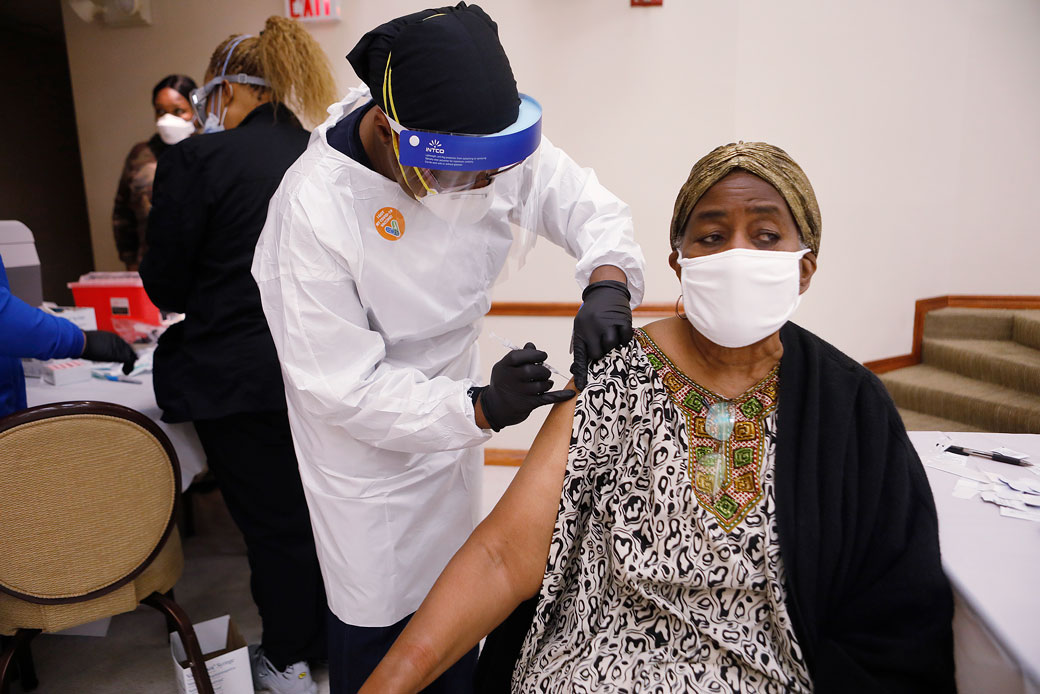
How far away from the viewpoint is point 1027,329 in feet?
10.7

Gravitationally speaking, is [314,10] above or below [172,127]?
above

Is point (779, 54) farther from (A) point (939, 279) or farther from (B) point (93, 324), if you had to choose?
(B) point (93, 324)

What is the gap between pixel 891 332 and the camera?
3.62 metres

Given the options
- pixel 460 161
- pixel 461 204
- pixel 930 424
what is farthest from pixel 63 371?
pixel 930 424

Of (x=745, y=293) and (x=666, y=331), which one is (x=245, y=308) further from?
(x=745, y=293)

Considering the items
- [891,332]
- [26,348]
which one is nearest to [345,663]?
[26,348]

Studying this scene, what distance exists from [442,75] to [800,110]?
269 centimetres

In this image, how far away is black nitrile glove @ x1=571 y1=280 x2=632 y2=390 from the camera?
3.67 ft

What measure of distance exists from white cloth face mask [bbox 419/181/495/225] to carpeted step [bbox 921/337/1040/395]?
2770 millimetres

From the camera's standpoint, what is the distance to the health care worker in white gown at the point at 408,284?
3.42ft

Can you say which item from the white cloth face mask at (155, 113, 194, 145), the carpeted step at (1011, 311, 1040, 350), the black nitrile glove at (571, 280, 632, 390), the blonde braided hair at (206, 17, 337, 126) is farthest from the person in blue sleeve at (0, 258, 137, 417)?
the carpeted step at (1011, 311, 1040, 350)

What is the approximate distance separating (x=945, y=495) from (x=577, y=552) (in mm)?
605

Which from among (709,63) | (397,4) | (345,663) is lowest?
(345,663)

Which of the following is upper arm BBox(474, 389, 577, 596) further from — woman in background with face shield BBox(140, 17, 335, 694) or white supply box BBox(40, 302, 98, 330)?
white supply box BBox(40, 302, 98, 330)
